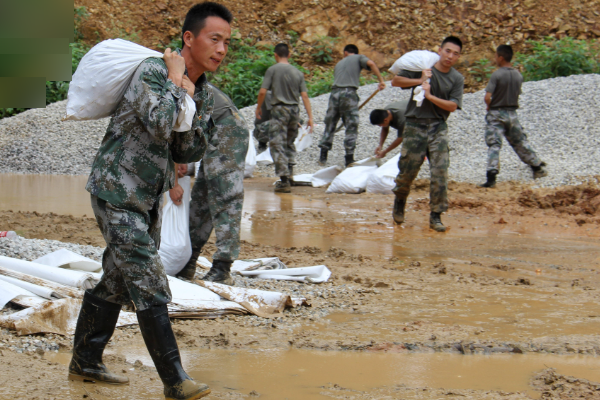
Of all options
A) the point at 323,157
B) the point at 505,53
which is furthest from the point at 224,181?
the point at 323,157

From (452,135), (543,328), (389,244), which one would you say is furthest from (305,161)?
(543,328)

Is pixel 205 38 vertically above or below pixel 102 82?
above

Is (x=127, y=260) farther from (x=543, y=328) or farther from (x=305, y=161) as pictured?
(x=305, y=161)

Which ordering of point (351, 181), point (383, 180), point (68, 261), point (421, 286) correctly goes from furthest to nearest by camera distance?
point (351, 181) < point (383, 180) < point (421, 286) < point (68, 261)

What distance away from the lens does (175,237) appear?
162 inches

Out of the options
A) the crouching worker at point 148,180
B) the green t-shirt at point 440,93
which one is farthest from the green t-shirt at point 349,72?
the crouching worker at point 148,180

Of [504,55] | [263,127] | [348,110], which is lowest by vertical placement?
[263,127]

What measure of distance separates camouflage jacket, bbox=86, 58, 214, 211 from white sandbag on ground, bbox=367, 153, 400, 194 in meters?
7.02

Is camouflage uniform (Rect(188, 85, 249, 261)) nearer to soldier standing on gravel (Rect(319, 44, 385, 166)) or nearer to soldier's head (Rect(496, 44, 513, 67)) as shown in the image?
soldier's head (Rect(496, 44, 513, 67))

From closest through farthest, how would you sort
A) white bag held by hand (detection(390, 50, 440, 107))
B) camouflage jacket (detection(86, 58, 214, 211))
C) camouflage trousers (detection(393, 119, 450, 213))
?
camouflage jacket (detection(86, 58, 214, 211)) < camouflage trousers (detection(393, 119, 450, 213)) < white bag held by hand (detection(390, 50, 440, 107))

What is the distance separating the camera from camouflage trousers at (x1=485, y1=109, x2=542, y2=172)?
970 cm

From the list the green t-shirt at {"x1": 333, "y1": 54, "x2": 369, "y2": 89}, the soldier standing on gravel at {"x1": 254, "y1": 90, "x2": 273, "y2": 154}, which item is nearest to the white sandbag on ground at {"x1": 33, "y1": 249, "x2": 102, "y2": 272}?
the soldier standing on gravel at {"x1": 254, "y1": 90, "x2": 273, "y2": 154}

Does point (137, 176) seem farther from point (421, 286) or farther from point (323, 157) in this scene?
point (323, 157)

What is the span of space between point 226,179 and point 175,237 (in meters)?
0.49
